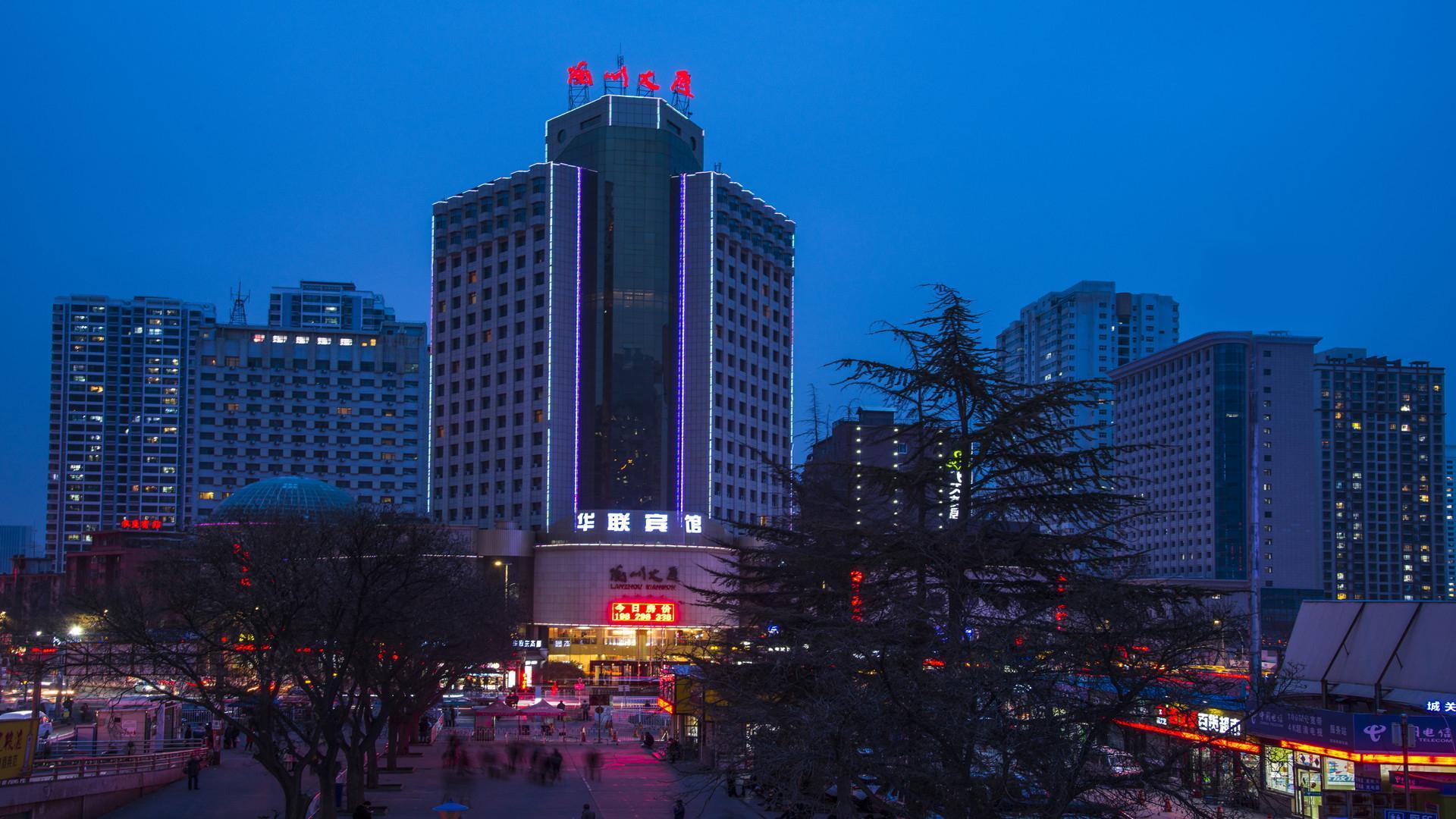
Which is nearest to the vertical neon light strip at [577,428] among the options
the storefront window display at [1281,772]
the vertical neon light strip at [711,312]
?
the vertical neon light strip at [711,312]

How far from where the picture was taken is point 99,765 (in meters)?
41.3

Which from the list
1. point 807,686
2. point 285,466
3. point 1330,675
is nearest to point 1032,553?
point 807,686

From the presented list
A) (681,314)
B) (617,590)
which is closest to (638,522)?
(617,590)

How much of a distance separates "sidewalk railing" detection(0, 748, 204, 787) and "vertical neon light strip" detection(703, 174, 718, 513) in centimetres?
6687

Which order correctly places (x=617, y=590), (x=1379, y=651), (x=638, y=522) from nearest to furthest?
(x=1379, y=651) → (x=617, y=590) → (x=638, y=522)

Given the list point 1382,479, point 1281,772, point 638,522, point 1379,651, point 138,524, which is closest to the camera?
point 1281,772

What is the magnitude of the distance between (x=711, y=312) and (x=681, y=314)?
9.02 ft

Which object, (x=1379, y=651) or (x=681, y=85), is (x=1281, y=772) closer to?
(x=1379, y=651)

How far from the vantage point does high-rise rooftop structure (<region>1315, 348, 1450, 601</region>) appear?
18462 centimetres

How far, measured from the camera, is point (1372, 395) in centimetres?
18962

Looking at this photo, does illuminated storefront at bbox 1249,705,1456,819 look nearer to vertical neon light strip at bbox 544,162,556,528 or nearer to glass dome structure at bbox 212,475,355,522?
vertical neon light strip at bbox 544,162,556,528

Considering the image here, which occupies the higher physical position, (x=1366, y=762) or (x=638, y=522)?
(x=638, y=522)

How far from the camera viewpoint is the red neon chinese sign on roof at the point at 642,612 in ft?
343

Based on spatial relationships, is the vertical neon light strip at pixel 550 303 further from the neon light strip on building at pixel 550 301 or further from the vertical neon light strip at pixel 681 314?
the vertical neon light strip at pixel 681 314
